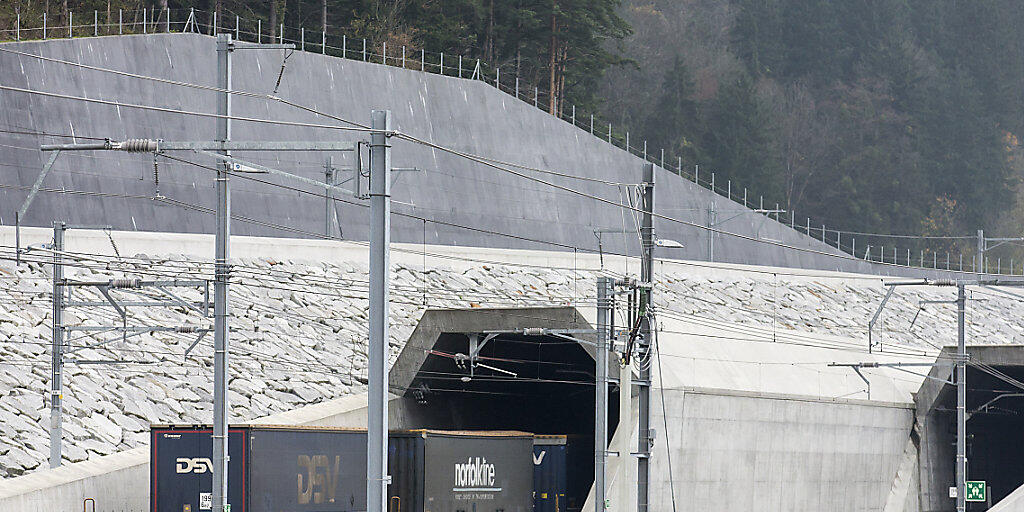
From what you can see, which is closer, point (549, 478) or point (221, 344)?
point (221, 344)

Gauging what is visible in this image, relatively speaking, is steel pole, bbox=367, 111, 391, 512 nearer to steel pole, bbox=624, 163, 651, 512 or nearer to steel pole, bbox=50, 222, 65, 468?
steel pole, bbox=624, 163, 651, 512

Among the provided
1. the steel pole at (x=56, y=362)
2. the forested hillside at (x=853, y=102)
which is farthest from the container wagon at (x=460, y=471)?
the forested hillside at (x=853, y=102)

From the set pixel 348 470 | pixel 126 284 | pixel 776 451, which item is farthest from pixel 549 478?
pixel 126 284

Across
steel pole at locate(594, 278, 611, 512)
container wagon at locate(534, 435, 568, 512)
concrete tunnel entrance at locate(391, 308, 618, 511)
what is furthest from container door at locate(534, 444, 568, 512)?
steel pole at locate(594, 278, 611, 512)

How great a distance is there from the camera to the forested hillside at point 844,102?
118812mm

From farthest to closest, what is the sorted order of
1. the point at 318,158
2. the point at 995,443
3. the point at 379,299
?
the point at 318,158 → the point at 995,443 → the point at 379,299

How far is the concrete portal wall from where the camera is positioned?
35.8 metres

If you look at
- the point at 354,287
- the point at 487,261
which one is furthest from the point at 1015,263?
the point at 354,287

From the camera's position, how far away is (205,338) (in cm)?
4522

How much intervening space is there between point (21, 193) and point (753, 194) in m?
75.3

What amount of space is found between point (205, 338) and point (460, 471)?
1426 cm

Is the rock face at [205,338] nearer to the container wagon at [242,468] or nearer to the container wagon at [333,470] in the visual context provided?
the container wagon at [242,468]

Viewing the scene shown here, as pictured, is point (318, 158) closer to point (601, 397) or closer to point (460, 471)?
point (460, 471)

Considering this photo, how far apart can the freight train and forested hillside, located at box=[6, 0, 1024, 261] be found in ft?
260
